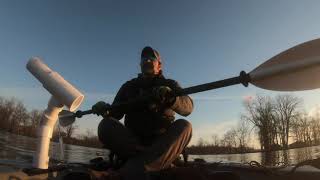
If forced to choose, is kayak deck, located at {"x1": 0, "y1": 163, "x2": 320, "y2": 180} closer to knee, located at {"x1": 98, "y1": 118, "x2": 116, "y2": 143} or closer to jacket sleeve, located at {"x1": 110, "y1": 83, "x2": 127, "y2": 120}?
knee, located at {"x1": 98, "y1": 118, "x2": 116, "y2": 143}

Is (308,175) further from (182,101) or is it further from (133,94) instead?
(133,94)

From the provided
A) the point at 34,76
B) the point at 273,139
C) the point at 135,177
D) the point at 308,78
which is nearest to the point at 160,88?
the point at 135,177

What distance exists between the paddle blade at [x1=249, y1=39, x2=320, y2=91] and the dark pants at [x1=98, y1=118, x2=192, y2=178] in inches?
33.4

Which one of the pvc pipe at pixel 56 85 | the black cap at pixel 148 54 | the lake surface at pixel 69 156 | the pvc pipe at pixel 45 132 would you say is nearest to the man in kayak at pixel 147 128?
the black cap at pixel 148 54

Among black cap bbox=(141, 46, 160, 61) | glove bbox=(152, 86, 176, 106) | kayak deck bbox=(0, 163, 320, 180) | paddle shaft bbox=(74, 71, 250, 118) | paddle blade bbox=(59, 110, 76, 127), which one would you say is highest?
black cap bbox=(141, 46, 160, 61)

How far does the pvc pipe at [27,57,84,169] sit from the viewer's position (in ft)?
12.8

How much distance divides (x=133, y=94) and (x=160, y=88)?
88cm

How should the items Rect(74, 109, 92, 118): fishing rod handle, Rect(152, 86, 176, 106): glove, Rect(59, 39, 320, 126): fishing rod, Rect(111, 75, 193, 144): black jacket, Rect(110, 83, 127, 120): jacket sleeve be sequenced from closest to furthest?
Rect(152, 86, 176, 106): glove, Rect(59, 39, 320, 126): fishing rod, Rect(111, 75, 193, 144): black jacket, Rect(110, 83, 127, 120): jacket sleeve, Rect(74, 109, 92, 118): fishing rod handle

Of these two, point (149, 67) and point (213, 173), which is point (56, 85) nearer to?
point (149, 67)

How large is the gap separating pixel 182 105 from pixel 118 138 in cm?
66

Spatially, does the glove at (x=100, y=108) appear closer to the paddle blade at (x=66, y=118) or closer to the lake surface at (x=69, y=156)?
the paddle blade at (x=66, y=118)

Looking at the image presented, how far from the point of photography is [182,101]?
11.3 ft

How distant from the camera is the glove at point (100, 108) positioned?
355 cm

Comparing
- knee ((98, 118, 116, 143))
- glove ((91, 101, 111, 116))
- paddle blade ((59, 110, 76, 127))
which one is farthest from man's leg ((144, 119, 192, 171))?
paddle blade ((59, 110, 76, 127))
